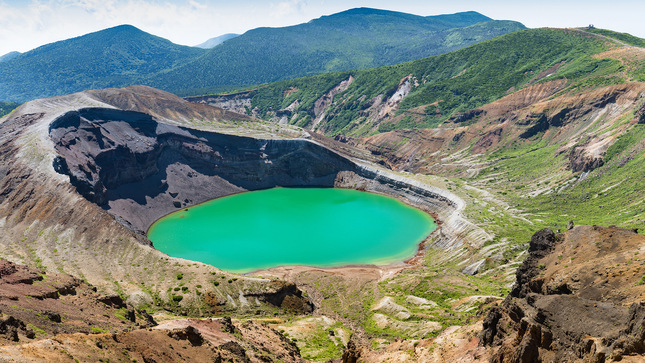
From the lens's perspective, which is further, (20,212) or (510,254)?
(20,212)

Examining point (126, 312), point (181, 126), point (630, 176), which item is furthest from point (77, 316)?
point (181, 126)

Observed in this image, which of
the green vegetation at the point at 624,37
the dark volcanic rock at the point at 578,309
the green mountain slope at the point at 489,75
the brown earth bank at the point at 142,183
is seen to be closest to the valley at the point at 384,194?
the dark volcanic rock at the point at 578,309

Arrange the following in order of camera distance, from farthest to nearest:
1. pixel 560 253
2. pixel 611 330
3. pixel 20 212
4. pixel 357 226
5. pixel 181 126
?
1. pixel 181 126
2. pixel 357 226
3. pixel 20 212
4. pixel 560 253
5. pixel 611 330

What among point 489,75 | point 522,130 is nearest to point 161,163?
point 522,130

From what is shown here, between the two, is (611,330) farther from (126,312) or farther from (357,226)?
(357,226)

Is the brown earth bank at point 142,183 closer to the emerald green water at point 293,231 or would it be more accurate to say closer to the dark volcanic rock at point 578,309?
the emerald green water at point 293,231

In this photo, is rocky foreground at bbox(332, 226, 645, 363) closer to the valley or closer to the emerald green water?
the valley
